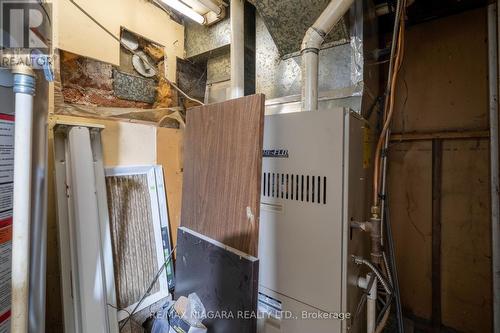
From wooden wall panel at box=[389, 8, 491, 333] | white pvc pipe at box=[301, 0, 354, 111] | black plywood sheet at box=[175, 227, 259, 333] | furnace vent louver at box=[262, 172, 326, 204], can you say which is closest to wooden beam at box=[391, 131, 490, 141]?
wooden wall panel at box=[389, 8, 491, 333]

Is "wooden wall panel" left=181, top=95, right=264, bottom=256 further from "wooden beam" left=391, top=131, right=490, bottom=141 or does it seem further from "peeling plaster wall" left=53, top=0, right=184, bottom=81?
"wooden beam" left=391, top=131, right=490, bottom=141

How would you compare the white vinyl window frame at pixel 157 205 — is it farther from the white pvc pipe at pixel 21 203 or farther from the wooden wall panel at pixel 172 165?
the white pvc pipe at pixel 21 203

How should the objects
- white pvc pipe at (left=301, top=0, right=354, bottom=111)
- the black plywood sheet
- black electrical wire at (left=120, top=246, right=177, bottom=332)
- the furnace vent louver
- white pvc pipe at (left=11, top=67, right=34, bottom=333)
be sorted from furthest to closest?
black electrical wire at (left=120, top=246, right=177, bottom=332), white pvc pipe at (left=301, top=0, right=354, bottom=111), the furnace vent louver, the black plywood sheet, white pvc pipe at (left=11, top=67, right=34, bottom=333)

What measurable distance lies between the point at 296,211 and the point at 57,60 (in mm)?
1555

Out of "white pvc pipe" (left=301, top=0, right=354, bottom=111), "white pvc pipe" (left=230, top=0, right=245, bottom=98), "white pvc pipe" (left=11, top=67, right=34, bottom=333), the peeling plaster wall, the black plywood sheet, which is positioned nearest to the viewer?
"white pvc pipe" (left=11, top=67, right=34, bottom=333)

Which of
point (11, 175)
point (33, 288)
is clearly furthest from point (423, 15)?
point (33, 288)

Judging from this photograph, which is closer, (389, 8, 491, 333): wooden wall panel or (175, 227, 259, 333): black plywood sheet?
(175, 227, 259, 333): black plywood sheet

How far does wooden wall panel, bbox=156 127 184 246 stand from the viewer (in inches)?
62.7

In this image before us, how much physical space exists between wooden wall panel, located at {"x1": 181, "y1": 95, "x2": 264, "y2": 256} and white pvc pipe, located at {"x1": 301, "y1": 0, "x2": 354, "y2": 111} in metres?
0.33

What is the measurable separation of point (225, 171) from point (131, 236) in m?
0.80

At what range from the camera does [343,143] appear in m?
0.87

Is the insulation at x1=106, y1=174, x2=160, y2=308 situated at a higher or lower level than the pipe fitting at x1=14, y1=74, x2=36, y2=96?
lower

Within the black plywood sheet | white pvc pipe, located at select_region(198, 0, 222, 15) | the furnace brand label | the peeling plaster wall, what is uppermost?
white pvc pipe, located at select_region(198, 0, 222, 15)

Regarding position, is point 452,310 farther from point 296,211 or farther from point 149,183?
point 149,183
